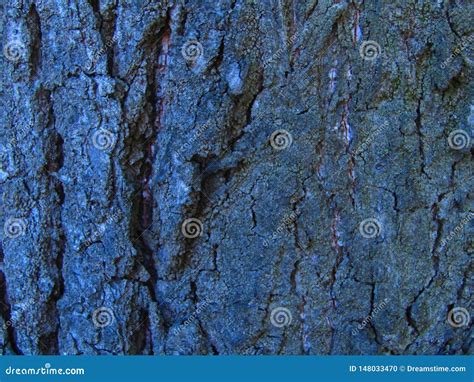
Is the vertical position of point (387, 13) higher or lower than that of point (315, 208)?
higher

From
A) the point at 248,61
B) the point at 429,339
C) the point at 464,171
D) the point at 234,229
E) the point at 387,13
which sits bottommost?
the point at 429,339

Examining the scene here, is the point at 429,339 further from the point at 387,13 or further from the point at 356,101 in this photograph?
the point at 387,13

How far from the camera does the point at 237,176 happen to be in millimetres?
1601

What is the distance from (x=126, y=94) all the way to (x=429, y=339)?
1.07 m

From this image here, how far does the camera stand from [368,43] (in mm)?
1574

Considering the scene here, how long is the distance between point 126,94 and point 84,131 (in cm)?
15

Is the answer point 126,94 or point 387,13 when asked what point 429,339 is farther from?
point 126,94

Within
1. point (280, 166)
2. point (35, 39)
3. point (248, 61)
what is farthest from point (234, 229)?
point (35, 39)

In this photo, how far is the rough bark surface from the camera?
1570 mm

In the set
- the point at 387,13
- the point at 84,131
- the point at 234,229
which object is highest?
the point at 387,13

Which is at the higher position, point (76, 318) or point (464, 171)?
point (464, 171)

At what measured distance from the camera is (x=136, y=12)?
1560 millimetres

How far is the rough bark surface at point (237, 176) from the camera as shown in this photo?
157 centimetres

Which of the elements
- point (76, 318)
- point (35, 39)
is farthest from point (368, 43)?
point (76, 318)
